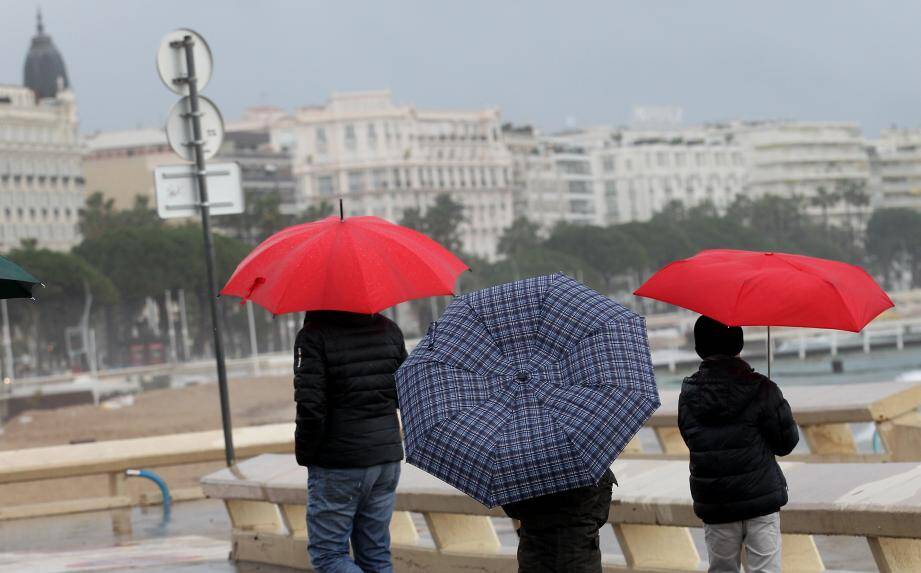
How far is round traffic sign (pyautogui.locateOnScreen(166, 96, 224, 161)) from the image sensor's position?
35.5ft

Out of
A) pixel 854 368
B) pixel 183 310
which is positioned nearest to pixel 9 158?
pixel 183 310

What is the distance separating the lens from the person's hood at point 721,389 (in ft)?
17.5

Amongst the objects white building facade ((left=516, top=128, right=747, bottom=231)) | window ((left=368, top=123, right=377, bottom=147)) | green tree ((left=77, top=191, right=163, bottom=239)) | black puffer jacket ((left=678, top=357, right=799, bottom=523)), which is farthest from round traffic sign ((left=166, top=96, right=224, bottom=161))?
white building facade ((left=516, top=128, right=747, bottom=231))

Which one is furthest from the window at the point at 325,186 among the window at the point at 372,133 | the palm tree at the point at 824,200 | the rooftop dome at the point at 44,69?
the palm tree at the point at 824,200

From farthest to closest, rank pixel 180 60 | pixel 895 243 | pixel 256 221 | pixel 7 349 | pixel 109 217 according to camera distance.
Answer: pixel 895 243 < pixel 256 221 < pixel 109 217 < pixel 7 349 < pixel 180 60

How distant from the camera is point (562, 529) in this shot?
4.67 meters

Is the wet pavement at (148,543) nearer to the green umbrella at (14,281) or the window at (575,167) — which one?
the green umbrella at (14,281)

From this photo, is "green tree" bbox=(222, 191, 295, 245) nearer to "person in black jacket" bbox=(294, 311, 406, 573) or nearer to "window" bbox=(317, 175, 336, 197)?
"window" bbox=(317, 175, 336, 197)

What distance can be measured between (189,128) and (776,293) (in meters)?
6.20

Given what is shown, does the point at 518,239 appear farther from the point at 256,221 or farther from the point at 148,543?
the point at 148,543

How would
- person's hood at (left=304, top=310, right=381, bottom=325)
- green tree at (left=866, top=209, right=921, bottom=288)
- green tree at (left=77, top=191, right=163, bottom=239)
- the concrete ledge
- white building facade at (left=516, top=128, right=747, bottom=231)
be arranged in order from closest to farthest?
the concrete ledge → person's hood at (left=304, top=310, right=381, bottom=325) → green tree at (left=77, top=191, right=163, bottom=239) → green tree at (left=866, top=209, right=921, bottom=288) → white building facade at (left=516, top=128, right=747, bottom=231)

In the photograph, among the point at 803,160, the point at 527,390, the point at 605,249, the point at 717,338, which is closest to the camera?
the point at 527,390

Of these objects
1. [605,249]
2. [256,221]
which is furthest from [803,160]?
[256,221]

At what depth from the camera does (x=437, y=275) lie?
20.9 feet
